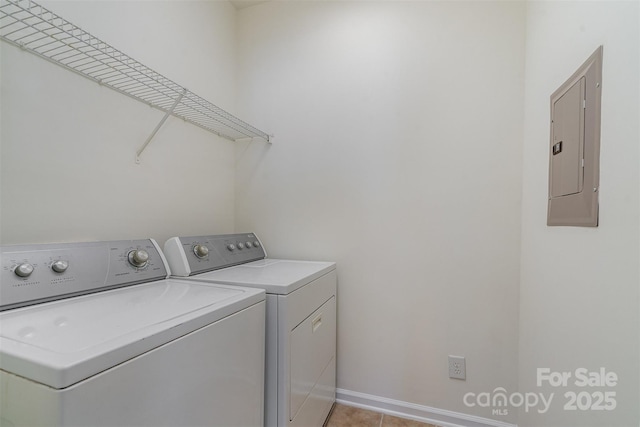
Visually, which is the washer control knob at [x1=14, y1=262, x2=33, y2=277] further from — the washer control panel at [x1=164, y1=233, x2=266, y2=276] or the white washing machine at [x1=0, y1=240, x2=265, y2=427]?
the washer control panel at [x1=164, y1=233, x2=266, y2=276]

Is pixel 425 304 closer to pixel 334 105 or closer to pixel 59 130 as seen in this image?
pixel 334 105

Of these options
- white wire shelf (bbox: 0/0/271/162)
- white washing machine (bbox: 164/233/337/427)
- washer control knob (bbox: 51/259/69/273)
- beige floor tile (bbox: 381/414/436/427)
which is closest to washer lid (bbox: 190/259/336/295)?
white washing machine (bbox: 164/233/337/427)

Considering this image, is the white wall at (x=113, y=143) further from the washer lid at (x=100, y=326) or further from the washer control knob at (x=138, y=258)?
the washer lid at (x=100, y=326)

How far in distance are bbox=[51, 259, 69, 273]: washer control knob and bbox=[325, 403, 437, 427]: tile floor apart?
1425mm

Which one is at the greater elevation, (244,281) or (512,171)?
(512,171)

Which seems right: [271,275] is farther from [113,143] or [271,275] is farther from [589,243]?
[589,243]

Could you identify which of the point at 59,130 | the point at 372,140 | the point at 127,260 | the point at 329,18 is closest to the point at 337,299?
the point at 372,140

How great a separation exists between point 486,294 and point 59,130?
2037mm

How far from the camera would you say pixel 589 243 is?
2.73 feet

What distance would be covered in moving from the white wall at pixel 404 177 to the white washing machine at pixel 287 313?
243 mm

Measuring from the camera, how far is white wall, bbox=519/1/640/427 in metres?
0.67

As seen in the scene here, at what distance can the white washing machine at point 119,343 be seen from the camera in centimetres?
48

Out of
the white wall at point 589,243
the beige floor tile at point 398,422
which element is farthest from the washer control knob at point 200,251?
the white wall at point 589,243

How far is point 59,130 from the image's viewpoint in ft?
3.39
